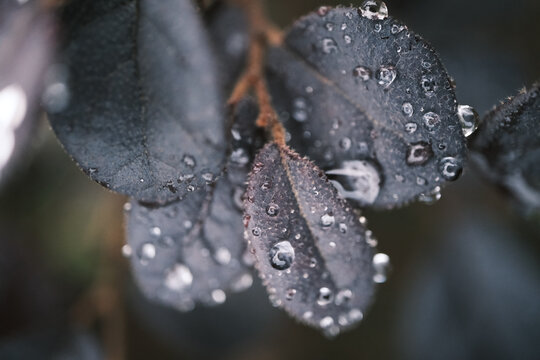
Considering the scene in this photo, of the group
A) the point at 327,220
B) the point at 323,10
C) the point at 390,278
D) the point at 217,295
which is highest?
the point at 323,10

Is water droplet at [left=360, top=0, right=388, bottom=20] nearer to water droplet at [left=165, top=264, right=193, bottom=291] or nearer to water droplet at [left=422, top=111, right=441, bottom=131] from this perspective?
water droplet at [left=422, top=111, right=441, bottom=131]

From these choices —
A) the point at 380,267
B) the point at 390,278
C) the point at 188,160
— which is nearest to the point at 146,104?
the point at 188,160

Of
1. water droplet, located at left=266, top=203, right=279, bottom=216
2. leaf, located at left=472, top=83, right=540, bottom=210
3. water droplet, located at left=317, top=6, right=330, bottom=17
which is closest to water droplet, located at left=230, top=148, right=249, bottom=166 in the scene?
water droplet, located at left=266, top=203, right=279, bottom=216

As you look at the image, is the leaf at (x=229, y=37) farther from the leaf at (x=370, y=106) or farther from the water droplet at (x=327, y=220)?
the water droplet at (x=327, y=220)

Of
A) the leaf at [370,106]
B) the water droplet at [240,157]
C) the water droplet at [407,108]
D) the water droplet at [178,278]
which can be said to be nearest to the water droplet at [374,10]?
the leaf at [370,106]

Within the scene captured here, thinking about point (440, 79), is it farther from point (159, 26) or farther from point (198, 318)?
point (198, 318)

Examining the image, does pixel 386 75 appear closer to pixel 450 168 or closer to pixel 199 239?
pixel 450 168
